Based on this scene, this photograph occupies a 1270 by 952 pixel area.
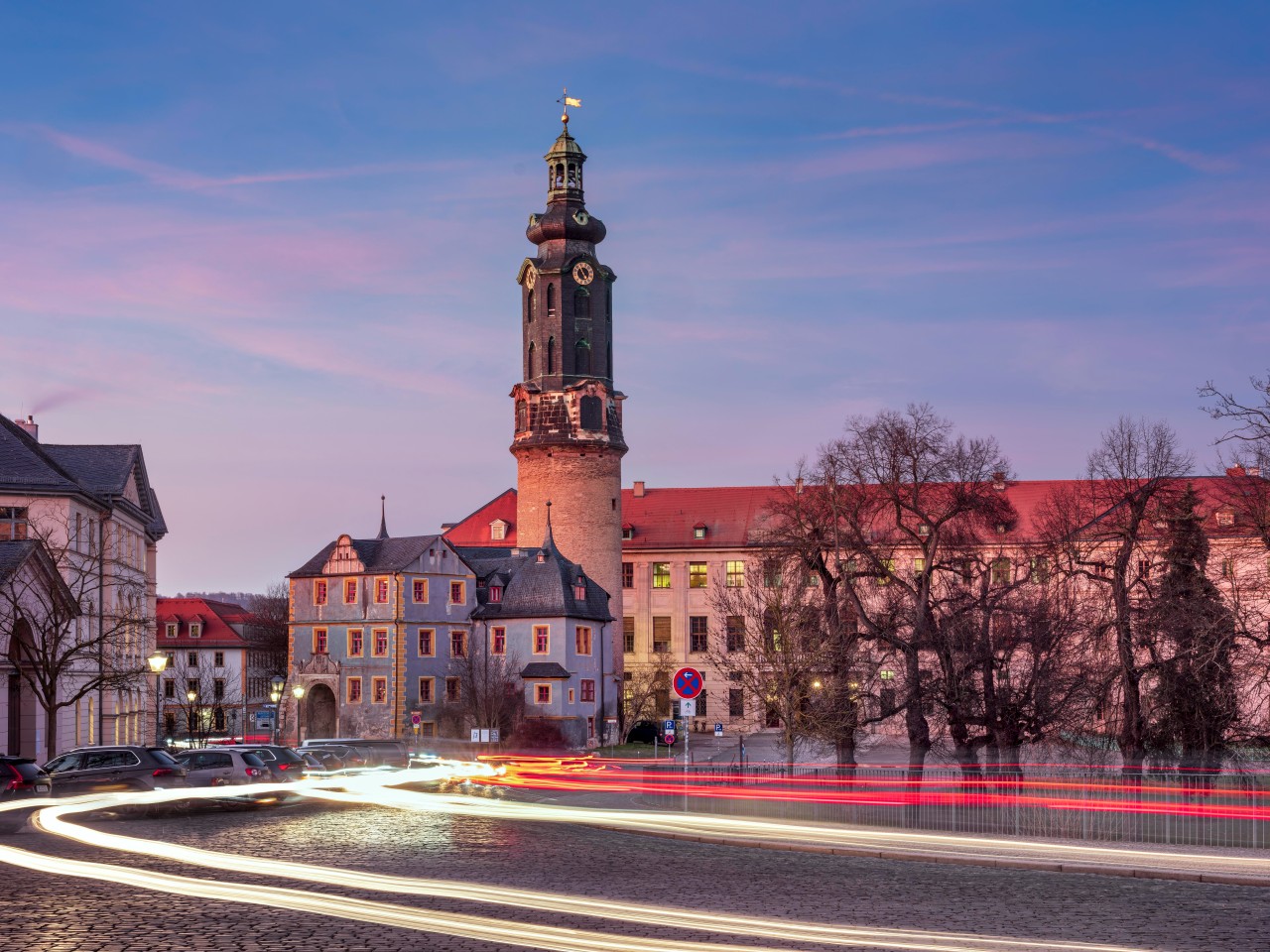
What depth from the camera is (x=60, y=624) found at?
4741cm

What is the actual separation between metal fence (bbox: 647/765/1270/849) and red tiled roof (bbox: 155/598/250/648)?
103 meters

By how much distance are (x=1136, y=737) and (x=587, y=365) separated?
218 ft

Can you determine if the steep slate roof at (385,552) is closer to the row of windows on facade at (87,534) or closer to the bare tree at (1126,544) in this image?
the row of windows on facade at (87,534)

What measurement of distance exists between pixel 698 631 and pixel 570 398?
26.4 meters

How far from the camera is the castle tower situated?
329ft

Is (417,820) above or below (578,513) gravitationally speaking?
below

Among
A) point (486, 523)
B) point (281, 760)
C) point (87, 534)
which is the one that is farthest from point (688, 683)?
point (486, 523)

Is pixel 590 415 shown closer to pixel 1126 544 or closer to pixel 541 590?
pixel 541 590

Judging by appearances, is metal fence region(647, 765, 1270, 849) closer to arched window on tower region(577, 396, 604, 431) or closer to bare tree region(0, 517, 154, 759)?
bare tree region(0, 517, 154, 759)

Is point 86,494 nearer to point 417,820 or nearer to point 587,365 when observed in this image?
point 417,820

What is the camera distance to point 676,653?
117875mm

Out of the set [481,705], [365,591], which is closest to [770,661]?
[481,705]

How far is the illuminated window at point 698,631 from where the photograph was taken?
11856 centimetres

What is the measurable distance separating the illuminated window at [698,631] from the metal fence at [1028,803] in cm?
8233
